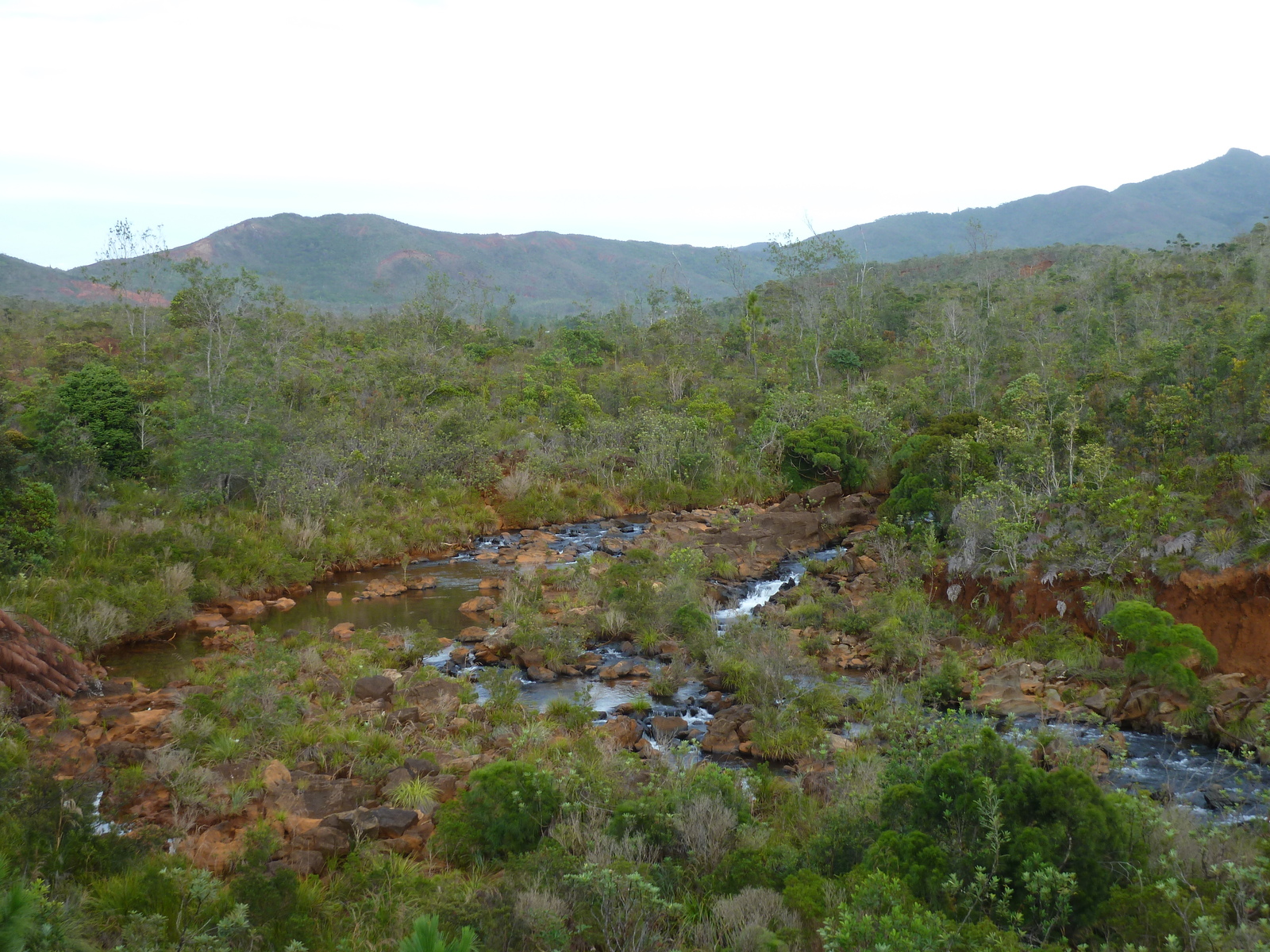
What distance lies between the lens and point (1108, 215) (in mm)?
166250

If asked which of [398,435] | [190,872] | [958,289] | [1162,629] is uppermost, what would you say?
[958,289]

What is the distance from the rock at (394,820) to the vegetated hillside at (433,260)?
103 m

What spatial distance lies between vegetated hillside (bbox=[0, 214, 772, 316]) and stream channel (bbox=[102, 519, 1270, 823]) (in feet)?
299

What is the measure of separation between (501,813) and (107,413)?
1493cm

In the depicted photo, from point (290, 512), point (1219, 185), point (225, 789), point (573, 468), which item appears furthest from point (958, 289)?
point (1219, 185)

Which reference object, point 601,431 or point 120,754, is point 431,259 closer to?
point 601,431

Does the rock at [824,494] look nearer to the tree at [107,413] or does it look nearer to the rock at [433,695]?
the rock at [433,695]

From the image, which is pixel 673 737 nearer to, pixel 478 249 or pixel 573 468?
pixel 573 468

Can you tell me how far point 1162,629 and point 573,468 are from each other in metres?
17.2

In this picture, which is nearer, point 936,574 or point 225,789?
point 225,789

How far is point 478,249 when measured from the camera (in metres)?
163

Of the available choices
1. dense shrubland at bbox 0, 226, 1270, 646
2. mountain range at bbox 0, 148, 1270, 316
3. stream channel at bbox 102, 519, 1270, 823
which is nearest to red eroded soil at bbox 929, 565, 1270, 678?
dense shrubland at bbox 0, 226, 1270, 646

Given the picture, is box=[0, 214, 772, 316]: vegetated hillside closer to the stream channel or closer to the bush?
the stream channel

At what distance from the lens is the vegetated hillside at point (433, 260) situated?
128 meters
